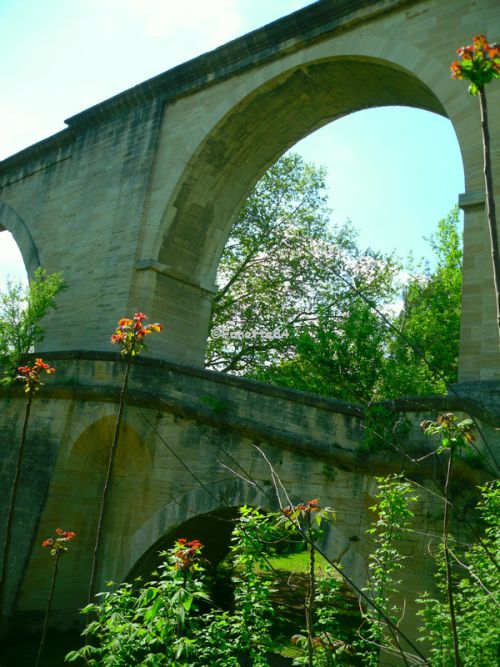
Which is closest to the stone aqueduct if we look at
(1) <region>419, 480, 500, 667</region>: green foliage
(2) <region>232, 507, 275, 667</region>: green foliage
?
(2) <region>232, 507, 275, 667</region>: green foliage

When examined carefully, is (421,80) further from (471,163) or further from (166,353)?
(166,353)

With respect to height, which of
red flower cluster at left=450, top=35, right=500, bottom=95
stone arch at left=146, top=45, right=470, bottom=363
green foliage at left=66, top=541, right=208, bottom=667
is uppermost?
stone arch at left=146, top=45, right=470, bottom=363

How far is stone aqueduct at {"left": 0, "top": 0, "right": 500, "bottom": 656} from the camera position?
7.15 metres

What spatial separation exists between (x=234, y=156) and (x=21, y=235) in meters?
5.58

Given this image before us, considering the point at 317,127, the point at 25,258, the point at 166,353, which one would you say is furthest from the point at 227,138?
the point at 25,258

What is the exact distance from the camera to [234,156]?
38.1 ft

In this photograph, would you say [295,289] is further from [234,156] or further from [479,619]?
[479,619]

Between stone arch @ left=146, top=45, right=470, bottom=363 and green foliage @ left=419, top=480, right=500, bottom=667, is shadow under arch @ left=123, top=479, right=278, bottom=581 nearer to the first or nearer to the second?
stone arch @ left=146, top=45, right=470, bottom=363

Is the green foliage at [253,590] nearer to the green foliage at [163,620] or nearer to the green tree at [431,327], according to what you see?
the green foliage at [163,620]

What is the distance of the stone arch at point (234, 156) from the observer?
10.2 m

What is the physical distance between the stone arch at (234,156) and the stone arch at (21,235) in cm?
373

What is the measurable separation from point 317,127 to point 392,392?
4451 millimetres

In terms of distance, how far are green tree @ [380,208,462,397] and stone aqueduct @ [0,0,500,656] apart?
348 centimetres

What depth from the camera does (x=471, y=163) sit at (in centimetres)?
782
